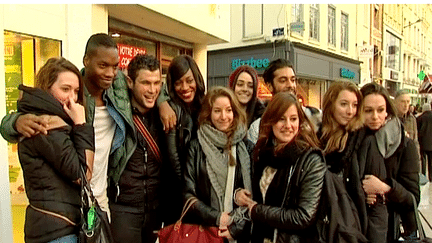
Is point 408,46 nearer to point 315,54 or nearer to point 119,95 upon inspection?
point 315,54

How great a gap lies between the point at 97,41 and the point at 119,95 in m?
0.43

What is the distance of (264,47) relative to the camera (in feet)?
45.8

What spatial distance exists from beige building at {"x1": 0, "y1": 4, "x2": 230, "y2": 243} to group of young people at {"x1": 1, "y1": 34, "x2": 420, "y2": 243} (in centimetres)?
198

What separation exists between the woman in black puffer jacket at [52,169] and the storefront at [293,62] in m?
11.7

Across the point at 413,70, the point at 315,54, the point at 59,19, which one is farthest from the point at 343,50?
the point at 413,70

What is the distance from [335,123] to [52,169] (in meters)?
2.08

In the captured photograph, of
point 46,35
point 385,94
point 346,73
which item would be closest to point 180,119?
point 385,94

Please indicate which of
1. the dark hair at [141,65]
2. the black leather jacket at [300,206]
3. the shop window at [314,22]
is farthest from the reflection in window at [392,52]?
the black leather jacket at [300,206]

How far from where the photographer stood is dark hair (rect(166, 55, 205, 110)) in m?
2.90

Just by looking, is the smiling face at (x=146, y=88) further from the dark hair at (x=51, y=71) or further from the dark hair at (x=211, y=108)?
the dark hair at (x=51, y=71)

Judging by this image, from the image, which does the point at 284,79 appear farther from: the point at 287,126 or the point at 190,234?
the point at 190,234

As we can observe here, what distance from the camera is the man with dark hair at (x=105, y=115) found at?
2.48 meters

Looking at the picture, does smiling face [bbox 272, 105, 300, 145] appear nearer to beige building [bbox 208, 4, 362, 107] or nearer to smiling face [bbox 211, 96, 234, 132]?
smiling face [bbox 211, 96, 234, 132]

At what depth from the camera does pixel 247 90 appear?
11.0ft
